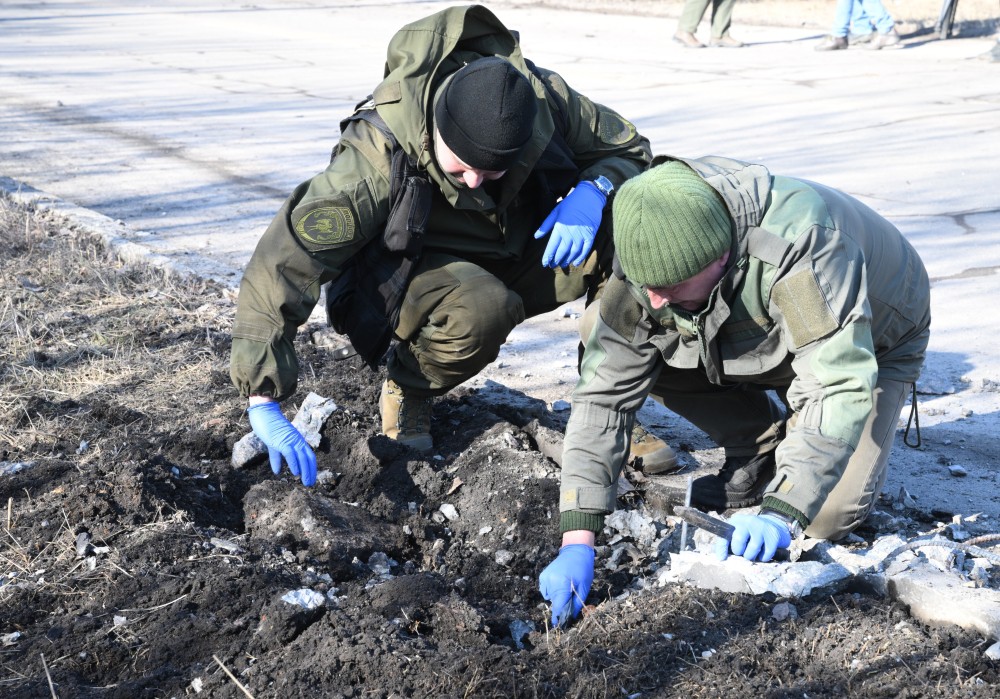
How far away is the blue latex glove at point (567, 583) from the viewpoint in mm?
2508

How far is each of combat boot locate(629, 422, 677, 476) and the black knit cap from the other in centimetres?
111

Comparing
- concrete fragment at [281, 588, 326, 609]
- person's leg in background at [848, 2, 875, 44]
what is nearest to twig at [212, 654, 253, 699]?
concrete fragment at [281, 588, 326, 609]

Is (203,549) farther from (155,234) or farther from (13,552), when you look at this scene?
(155,234)

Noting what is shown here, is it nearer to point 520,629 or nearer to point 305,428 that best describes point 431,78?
point 305,428

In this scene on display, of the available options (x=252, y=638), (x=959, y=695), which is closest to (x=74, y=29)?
(x=252, y=638)

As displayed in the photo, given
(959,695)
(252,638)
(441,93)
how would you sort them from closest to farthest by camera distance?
1. (959,695)
2. (252,638)
3. (441,93)

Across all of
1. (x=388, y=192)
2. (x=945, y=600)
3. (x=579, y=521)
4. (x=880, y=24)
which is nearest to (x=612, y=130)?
(x=388, y=192)

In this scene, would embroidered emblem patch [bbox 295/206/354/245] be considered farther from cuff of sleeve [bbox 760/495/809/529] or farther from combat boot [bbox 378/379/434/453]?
cuff of sleeve [bbox 760/495/809/529]

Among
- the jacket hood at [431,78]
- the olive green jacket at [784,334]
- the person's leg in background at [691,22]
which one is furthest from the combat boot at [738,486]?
the person's leg in background at [691,22]

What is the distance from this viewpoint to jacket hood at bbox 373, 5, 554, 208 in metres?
3.02

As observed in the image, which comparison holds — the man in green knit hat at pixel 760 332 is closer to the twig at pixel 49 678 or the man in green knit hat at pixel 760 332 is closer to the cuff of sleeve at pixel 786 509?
the cuff of sleeve at pixel 786 509

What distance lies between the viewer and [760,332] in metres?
2.65

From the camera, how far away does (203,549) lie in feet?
8.99

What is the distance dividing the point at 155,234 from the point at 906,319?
14.8ft
